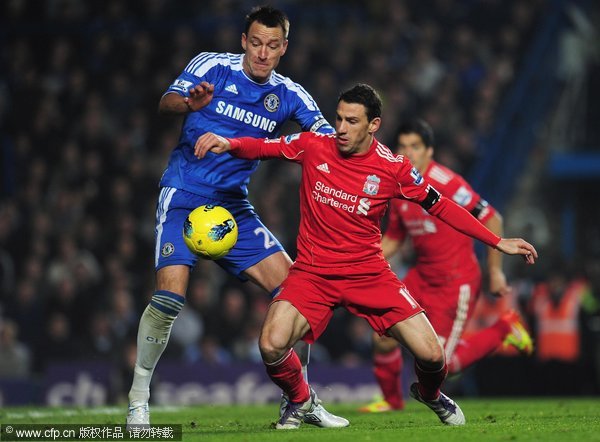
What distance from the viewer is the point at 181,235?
8.10 metres

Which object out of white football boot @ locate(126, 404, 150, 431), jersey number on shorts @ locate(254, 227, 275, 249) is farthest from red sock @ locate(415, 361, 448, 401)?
white football boot @ locate(126, 404, 150, 431)

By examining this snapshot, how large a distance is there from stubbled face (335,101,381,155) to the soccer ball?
92cm

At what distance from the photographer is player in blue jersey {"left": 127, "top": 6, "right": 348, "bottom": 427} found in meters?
8.00

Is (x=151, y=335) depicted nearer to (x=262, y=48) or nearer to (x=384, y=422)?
(x=384, y=422)

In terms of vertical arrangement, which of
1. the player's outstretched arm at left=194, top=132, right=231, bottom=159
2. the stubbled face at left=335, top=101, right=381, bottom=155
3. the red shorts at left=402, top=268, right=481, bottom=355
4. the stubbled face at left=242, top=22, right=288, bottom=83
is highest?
the stubbled face at left=242, top=22, right=288, bottom=83

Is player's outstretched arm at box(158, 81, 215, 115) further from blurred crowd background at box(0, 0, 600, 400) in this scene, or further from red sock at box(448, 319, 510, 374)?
blurred crowd background at box(0, 0, 600, 400)

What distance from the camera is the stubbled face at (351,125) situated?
25.4ft

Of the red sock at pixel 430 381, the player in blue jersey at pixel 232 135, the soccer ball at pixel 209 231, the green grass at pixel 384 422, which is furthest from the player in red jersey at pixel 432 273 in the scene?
the soccer ball at pixel 209 231

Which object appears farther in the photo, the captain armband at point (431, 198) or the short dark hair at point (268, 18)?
the short dark hair at point (268, 18)

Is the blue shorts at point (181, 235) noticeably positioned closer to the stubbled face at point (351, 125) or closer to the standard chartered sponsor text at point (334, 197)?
the standard chartered sponsor text at point (334, 197)

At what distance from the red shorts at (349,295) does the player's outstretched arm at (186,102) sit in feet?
4.26

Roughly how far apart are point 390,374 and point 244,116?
9.99ft

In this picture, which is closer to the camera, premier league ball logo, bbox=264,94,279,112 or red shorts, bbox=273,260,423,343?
red shorts, bbox=273,260,423,343

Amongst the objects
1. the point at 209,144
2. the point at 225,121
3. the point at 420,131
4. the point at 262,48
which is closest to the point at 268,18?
the point at 262,48
